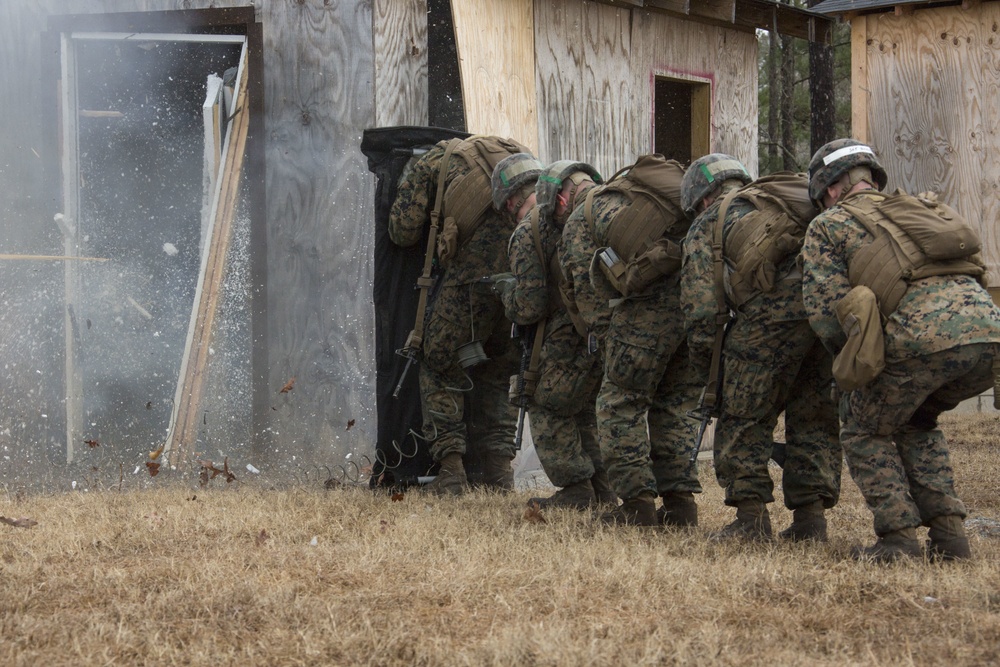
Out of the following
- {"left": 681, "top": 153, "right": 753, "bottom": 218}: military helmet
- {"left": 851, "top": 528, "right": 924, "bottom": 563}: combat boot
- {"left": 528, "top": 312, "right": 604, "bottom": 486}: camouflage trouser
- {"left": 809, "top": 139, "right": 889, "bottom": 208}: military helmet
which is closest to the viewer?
{"left": 851, "top": 528, "right": 924, "bottom": 563}: combat boot

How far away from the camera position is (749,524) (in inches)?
218

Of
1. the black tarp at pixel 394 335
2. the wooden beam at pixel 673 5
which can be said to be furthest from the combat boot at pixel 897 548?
the wooden beam at pixel 673 5

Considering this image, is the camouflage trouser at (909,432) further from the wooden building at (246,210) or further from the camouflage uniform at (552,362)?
the wooden building at (246,210)

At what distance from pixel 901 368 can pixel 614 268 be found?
1.54 metres

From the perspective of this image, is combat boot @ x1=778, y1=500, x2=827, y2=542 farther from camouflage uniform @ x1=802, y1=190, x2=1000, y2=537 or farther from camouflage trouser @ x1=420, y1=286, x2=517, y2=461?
camouflage trouser @ x1=420, y1=286, x2=517, y2=461

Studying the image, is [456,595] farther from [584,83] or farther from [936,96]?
[936,96]

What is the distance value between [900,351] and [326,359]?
421 cm

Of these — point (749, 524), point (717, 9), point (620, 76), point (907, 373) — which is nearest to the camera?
point (907, 373)

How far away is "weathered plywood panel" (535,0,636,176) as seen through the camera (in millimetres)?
8398

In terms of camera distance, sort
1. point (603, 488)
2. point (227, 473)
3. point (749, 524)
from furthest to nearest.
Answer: point (227, 473)
point (603, 488)
point (749, 524)

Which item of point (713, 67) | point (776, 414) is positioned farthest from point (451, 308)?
point (713, 67)

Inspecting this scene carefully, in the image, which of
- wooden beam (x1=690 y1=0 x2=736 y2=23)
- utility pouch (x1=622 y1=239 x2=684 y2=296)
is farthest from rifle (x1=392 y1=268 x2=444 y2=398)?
wooden beam (x1=690 y1=0 x2=736 y2=23)

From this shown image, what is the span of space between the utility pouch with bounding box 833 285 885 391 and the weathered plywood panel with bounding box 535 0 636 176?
390 cm

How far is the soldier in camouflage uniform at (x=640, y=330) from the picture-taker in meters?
5.84
